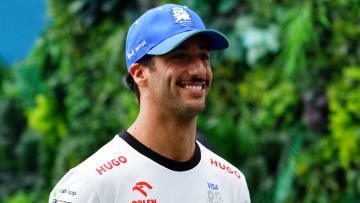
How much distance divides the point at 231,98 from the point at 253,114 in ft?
1.67

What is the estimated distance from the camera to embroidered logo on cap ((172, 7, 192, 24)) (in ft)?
10.6

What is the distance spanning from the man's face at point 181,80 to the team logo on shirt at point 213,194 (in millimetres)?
450

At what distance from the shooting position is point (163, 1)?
942 centimetres

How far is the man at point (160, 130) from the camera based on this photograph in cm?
310

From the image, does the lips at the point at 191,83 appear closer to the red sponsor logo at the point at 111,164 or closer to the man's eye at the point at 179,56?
the man's eye at the point at 179,56

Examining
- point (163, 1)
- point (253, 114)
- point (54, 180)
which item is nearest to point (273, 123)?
point (253, 114)

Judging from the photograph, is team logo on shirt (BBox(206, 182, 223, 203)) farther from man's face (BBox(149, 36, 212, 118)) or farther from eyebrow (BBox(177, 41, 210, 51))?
eyebrow (BBox(177, 41, 210, 51))

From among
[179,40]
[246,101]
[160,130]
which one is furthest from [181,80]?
[246,101]

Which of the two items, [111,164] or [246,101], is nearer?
[111,164]

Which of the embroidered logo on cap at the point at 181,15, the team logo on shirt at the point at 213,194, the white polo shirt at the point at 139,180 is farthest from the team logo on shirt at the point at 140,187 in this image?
the embroidered logo on cap at the point at 181,15

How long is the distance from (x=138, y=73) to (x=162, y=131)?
32cm

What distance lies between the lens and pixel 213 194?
11.2 feet

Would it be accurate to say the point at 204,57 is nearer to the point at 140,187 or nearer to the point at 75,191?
the point at 140,187

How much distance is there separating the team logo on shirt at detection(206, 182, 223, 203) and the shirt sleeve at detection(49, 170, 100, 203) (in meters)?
0.64
